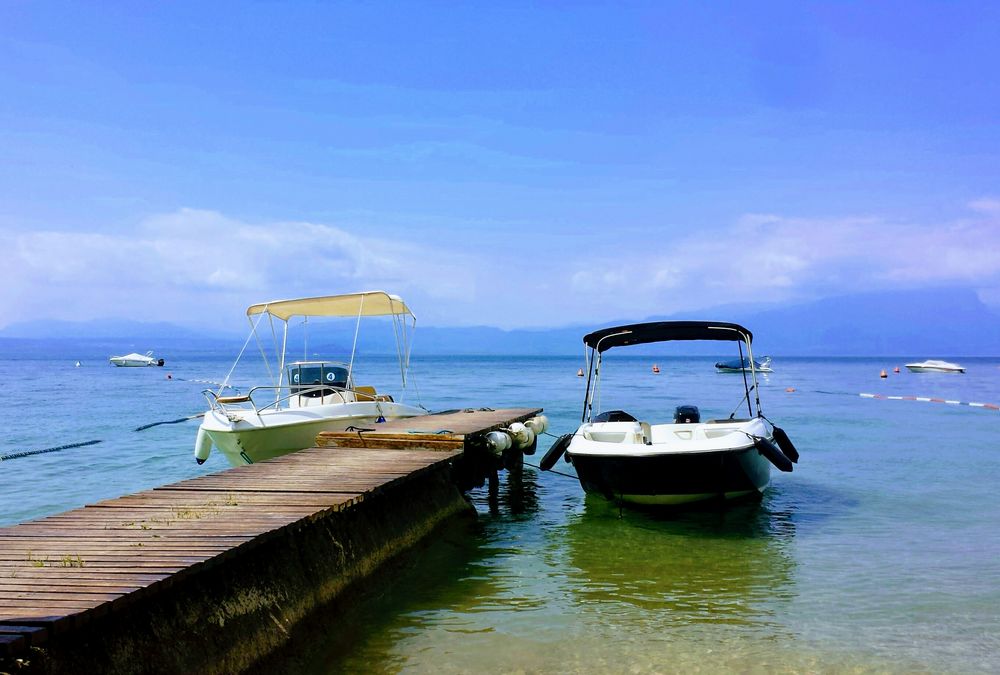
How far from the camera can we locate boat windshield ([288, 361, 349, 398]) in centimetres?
1681

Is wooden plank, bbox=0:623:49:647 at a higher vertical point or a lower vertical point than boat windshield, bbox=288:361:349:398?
lower

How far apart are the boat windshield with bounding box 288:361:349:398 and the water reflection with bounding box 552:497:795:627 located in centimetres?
665

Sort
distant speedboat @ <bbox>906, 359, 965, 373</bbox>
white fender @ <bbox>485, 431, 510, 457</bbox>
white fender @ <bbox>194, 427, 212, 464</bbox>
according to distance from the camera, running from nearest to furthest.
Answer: white fender @ <bbox>485, 431, 510, 457</bbox>, white fender @ <bbox>194, 427, 212, 464</bbox>, distant speedboat @ <bbox>906, 359, 965, 373</bbox>

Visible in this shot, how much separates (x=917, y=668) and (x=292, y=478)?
6755 millimetres

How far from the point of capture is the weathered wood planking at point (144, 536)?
14.9 ft

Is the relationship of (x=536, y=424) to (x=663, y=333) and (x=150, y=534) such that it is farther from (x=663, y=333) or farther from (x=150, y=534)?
(x=150, y=534)

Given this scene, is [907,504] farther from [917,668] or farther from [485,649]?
[485,649]

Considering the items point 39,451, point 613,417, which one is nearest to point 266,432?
point 613,417

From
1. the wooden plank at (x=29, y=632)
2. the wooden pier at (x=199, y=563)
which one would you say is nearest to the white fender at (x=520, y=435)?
the wooden pier at (x=199, y=563)

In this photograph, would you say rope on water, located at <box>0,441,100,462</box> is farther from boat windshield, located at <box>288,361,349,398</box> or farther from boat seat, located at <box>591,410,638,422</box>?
boat seat, located at <box>591,410,638,422</box>

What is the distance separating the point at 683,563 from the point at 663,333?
5325 millimetres

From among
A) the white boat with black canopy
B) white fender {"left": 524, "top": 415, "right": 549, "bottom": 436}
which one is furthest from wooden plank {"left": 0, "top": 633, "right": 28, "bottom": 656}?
white fender {"left": 524, "top": 415, "right": 549, "bottom": 436}

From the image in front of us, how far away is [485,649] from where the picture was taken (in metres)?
6.87

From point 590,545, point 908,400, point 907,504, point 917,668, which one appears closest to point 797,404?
point 908,400
